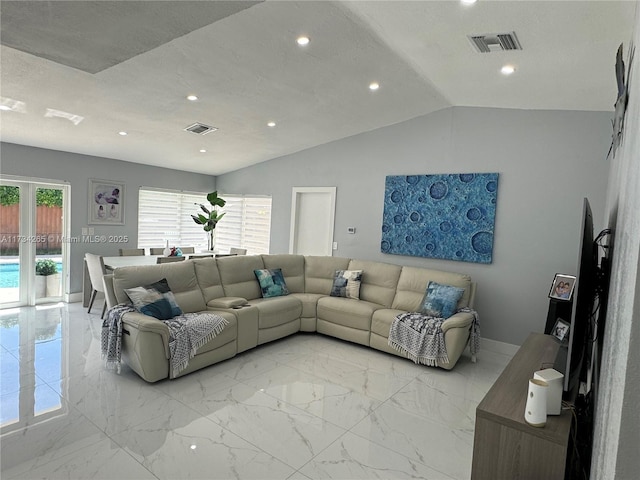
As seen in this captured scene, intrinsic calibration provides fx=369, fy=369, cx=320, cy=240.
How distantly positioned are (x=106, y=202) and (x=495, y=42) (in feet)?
19.4

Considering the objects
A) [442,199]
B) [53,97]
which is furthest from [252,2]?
[442,199]

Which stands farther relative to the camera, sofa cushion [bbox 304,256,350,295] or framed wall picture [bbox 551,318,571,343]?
sofa cushion [bbox 304,256,350,295]

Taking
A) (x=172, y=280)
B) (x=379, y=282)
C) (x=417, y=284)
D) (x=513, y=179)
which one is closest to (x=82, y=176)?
(x=172, y=280)

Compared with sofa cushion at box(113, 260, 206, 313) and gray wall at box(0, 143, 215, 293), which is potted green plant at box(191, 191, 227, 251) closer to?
gray wall at box(0, 143, 215, 293)

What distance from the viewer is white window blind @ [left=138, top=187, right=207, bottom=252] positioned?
6715 mm

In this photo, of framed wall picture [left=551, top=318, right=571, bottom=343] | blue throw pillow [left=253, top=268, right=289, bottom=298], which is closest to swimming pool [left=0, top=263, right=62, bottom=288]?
blue throw pillow [left=253, top=268, right=289, bottom=298]

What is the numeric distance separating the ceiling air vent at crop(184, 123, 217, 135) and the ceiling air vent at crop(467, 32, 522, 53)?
326 centimetres

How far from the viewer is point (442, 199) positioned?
4.82m

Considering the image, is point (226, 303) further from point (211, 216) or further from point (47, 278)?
point (47, 278)

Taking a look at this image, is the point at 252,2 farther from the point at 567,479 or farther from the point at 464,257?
the point at 464,257

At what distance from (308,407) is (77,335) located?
319 centimetres

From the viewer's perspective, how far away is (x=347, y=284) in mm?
5055

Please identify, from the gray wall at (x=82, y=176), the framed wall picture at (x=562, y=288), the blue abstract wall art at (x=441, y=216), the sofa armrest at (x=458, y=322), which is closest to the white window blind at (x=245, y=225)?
the gray wall at (x=82, y=176)

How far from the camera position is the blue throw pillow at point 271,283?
488 cm
